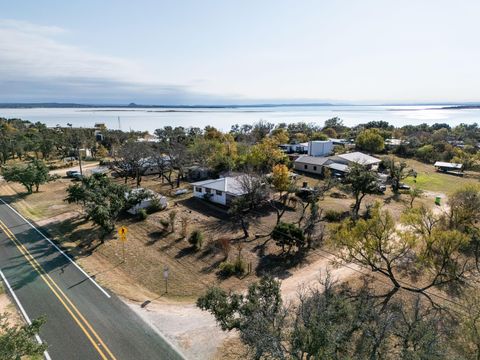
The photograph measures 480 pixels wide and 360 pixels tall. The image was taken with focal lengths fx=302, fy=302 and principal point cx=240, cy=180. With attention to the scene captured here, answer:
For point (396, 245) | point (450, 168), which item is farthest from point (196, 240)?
point (450, 168)

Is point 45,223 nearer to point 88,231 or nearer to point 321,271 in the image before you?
point 88,231

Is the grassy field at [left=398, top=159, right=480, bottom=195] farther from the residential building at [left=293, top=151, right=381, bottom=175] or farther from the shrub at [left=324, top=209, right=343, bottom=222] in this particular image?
the shrub at [left=324, top=209, right=343, bottom=222]

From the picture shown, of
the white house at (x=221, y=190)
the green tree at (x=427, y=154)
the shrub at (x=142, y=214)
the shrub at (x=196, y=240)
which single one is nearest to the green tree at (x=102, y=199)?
the shrub at (x=142, y=214)

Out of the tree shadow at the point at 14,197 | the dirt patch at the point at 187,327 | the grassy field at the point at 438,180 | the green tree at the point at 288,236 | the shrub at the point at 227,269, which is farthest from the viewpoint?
the grassy field at the point at 438,180

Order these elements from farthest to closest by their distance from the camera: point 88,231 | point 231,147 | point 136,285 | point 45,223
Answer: point 231,147
point 45,223
point 88,231
point 136,285

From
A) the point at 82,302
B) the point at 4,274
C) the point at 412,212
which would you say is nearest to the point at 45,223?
the point at 4,274

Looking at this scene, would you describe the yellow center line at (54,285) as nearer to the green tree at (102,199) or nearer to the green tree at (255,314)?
the green tree at (102,199)

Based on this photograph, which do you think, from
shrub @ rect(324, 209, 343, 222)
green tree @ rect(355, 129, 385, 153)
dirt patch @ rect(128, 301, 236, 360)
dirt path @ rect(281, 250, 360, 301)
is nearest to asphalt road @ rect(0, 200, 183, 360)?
dirt patch @ rect(128, 301, 236, 360)
